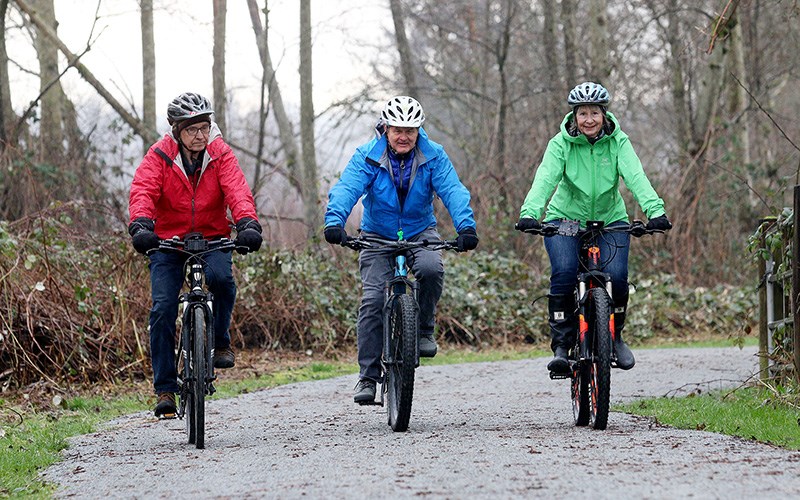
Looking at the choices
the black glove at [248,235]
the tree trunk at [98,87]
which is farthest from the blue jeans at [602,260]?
the tree trunk at [98,87]

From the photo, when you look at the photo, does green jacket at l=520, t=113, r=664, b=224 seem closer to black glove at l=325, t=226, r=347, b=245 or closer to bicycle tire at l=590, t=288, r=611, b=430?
bicycle tire at l=590, t=288, r=611, b=430

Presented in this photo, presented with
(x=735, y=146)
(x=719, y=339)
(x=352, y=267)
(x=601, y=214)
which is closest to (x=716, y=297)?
(x=719, y=339)

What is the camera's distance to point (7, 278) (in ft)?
36.6

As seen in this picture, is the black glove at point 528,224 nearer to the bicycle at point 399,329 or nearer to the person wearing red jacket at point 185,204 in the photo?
the bicycle at point 399,329

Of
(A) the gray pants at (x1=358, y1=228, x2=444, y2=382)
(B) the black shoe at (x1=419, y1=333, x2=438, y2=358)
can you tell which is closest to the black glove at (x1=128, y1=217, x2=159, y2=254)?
(A) the gray pants at (x1=358, y1=228, x2=444, y2=382)

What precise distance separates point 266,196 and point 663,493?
40.5ft

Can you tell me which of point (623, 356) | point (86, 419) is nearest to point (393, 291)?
point (623, 356)

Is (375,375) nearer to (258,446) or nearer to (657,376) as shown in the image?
(258,446)

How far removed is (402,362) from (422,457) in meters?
1.24

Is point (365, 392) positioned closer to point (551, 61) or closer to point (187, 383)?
point (187, 383)

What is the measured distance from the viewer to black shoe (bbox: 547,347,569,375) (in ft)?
26.5

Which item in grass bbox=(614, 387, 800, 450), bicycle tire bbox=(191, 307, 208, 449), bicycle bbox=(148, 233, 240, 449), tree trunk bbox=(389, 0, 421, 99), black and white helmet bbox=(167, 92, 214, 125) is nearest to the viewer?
grass bbox=(614, 387, 800, 450)

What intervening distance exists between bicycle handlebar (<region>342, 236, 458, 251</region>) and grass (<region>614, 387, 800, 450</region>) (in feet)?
5.95

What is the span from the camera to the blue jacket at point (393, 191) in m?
8.12
